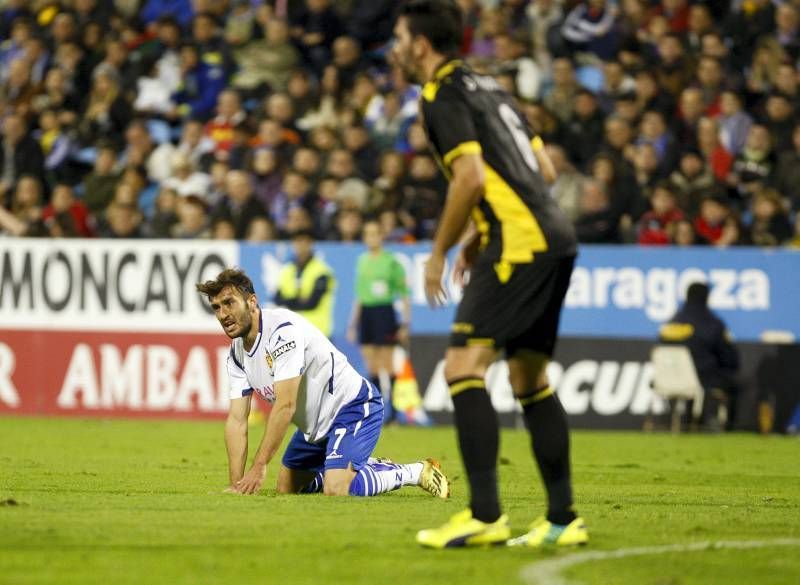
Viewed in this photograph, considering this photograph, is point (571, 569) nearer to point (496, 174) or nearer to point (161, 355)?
point (496, 174)

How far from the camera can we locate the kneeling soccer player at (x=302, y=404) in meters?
9.18

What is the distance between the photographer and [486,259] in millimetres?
6859

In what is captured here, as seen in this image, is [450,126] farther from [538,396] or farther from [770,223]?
[770,223]

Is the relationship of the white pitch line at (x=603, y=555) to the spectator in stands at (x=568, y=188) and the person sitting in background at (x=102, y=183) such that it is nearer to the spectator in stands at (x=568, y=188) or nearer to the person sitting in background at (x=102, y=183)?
the spectator in stands at (x=568, y=188)

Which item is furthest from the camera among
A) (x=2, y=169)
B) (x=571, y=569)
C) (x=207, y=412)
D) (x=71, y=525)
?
(x=2, y=169)

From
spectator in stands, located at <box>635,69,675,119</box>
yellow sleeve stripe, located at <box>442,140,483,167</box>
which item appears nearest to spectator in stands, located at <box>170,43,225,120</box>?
spectator in stands, located at <box>635,69,675,119</box>

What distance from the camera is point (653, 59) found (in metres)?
20.6

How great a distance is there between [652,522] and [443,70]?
9.14 ft

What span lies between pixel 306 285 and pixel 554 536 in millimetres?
11874

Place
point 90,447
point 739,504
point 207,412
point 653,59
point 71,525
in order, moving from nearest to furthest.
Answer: point 71,525
point 739,504
point 90,447
point 207,412
point 653,59

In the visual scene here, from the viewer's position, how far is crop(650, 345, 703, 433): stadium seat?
17.8 meters

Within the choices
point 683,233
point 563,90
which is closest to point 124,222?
point 563,90

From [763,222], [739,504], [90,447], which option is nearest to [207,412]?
[90,447]

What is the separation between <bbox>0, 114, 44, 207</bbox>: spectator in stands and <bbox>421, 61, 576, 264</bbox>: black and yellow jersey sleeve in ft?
52.0
